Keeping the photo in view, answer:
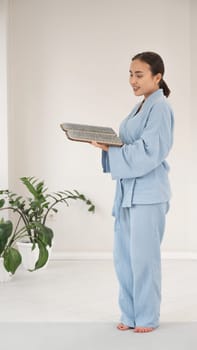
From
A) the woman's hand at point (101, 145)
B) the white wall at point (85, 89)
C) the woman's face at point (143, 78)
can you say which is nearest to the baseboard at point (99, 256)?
the white wall at point (85, 89)

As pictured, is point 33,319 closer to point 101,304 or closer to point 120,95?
point 101,304

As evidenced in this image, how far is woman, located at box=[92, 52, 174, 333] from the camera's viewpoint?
9.10ft

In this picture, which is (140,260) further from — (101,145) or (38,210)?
(38,210)

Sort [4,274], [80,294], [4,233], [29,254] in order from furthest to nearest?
[29,254] < [4,274] < [4,233] < [80,294]

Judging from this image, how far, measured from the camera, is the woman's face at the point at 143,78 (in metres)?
2.82

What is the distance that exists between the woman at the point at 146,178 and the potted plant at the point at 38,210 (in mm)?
1297

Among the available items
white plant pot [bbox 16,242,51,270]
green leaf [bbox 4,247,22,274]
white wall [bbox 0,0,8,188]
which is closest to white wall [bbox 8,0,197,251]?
white wall [bbox 0,0,8,188]

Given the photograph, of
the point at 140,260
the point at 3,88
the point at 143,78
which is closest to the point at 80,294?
the point at 140,260

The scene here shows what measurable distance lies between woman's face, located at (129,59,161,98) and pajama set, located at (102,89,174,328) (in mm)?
45

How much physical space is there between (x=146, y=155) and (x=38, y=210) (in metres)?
1.81

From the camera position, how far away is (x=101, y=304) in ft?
11.5

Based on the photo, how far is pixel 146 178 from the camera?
2.83m

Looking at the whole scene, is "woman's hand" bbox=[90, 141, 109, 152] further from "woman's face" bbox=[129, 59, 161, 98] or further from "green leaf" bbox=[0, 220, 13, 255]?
"green leaf" bbox=[0, 220, 13, 255]

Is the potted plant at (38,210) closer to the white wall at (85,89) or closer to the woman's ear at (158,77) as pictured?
the white wall at (85,89)
